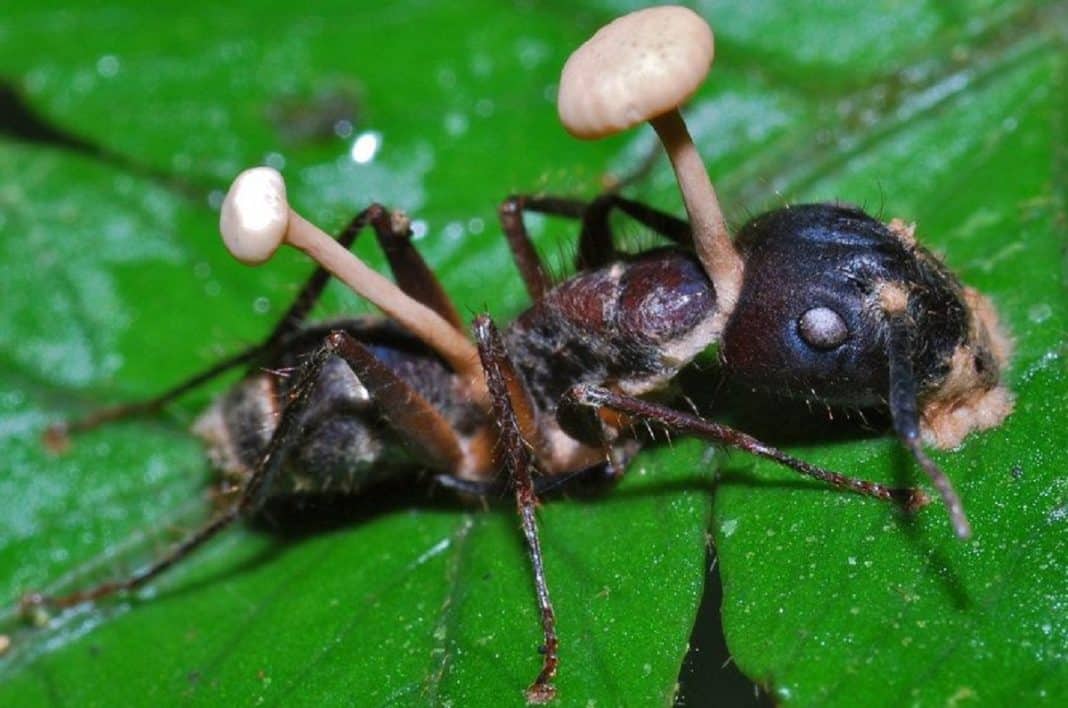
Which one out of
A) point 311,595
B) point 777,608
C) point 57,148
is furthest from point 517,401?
point 57,148

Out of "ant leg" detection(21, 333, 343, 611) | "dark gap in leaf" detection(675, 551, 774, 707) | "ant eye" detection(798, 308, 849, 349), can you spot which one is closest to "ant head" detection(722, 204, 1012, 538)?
"ant eye" detection(798, 308, 849, 349)

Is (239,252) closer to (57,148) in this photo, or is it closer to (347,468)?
(347,468)

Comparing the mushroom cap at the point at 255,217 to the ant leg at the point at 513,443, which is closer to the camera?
the mushroom cap at the point at 255,217

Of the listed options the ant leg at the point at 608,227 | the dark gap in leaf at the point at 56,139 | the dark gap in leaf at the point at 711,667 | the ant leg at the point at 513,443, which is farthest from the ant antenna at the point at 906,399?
the dark gap in leaf at the point at 56,139

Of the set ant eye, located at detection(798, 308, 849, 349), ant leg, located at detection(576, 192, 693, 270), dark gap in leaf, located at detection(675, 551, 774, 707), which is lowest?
dark gap in leaf, located at detection(675, 551, 774, 707)

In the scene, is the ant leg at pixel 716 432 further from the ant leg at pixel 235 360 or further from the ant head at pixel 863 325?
the ant leg at pixel 235 360

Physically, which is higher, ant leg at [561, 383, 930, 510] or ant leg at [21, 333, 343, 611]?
ant leg at [21, 333, 343, 611]

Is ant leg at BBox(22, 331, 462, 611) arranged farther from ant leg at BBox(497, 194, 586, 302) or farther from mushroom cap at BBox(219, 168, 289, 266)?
ant leg at BBox(497, 194, 586, 302)
